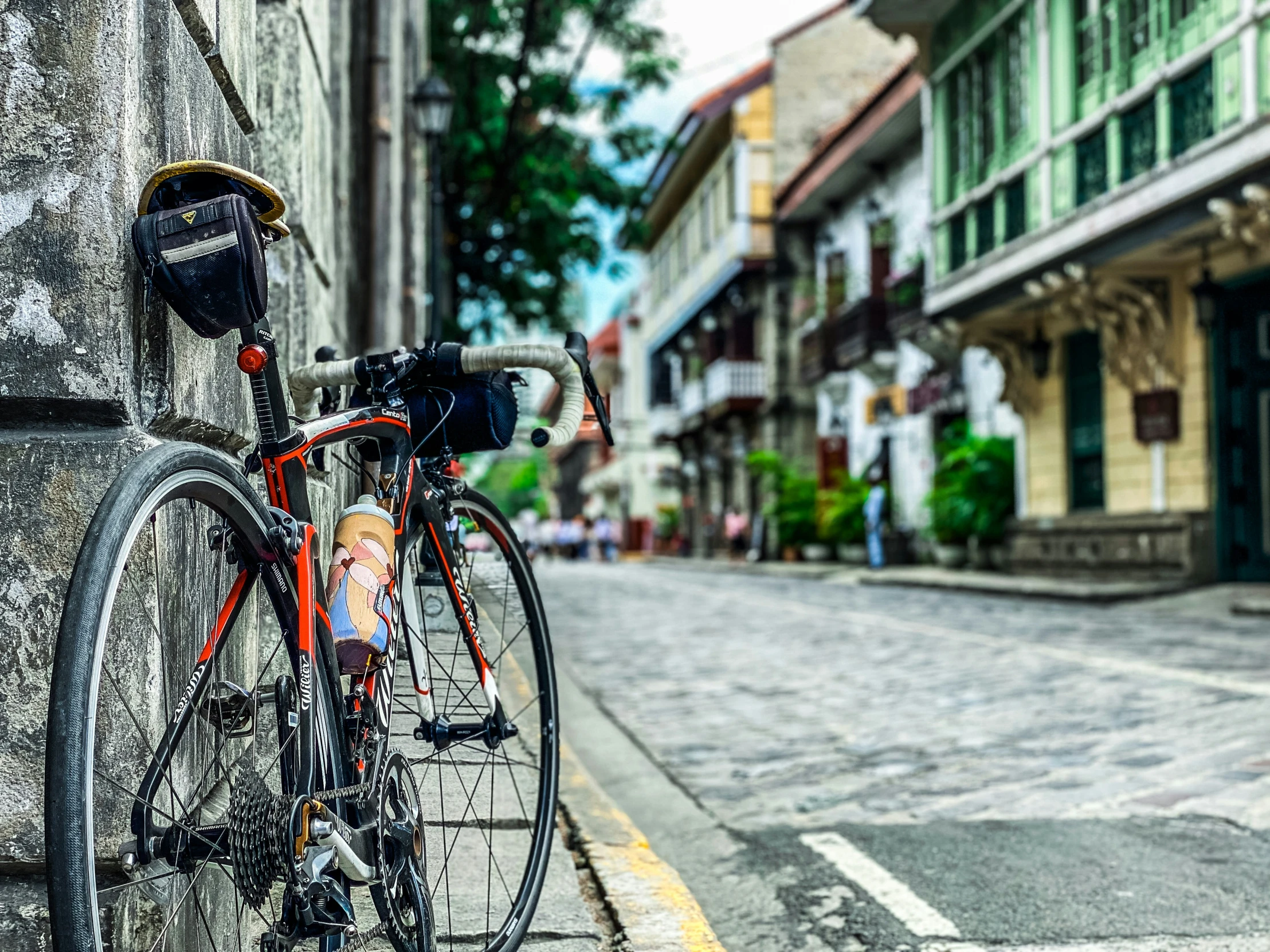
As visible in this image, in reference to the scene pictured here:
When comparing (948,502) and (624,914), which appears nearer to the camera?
(624,914)

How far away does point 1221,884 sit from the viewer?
366 centimetres

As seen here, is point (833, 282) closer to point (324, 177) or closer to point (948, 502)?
point (948, 502)

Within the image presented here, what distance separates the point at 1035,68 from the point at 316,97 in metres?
14.7

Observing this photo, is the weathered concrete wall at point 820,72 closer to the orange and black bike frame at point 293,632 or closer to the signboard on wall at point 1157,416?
the signboard on wall at point 1157,416

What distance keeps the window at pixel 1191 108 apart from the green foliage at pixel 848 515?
41.6 ft

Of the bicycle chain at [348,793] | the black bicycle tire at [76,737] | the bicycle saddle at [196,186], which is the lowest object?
the bicycle chain at [348,793]

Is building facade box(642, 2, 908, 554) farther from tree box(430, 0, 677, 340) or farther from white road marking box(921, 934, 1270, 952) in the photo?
white road marking box(921, 934, 1270, 952)

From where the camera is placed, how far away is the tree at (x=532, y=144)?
16.6m

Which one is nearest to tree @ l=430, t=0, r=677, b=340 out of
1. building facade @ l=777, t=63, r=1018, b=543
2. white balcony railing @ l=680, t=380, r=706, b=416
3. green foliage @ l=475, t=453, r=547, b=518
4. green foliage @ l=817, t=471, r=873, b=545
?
building facade @ l=777, t=63, r=1018, b=543

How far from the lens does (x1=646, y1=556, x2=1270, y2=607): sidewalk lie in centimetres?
1317

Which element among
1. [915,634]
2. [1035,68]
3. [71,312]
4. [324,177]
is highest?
[1035,68]

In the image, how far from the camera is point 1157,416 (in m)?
15.6

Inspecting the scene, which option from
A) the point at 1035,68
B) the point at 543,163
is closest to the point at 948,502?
the point at 1035,68

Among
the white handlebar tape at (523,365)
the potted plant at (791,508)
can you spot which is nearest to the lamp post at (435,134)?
the white handlebar tape at (523,365)
